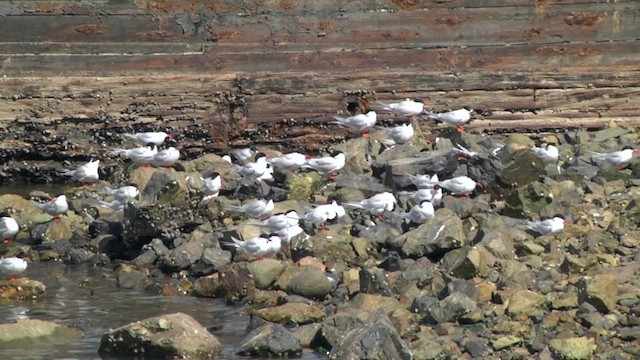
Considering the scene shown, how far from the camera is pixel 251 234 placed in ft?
46.9

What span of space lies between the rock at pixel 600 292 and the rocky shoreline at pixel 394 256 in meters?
0.02

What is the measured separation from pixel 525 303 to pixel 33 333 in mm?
3761

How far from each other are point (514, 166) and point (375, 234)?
1.99 m

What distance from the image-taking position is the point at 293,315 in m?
11.8

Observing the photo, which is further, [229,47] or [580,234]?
[229,47]

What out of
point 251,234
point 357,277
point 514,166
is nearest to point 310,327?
point 357,277

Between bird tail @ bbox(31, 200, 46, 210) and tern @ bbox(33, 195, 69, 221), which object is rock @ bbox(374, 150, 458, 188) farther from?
bird tail @ bbox(31, 200, 46, 210)

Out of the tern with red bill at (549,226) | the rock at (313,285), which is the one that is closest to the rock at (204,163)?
the tern with red bill at (549,226)

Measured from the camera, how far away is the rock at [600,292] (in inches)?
445

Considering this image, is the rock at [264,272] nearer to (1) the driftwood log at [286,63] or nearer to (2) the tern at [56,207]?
(2) the tern at [56,207]

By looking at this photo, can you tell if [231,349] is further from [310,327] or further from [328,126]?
[328,126]

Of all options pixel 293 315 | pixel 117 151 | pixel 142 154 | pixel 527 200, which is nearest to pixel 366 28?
pixel 142 154

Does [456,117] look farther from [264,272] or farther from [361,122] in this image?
[264,272]

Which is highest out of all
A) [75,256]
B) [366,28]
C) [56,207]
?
[366,28]
